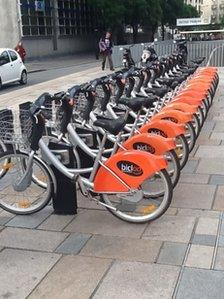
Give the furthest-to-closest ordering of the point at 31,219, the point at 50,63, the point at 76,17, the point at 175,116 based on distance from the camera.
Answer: the point at 76,17 < the point at 50,63 < the point at 175,116 < the point at 31,219

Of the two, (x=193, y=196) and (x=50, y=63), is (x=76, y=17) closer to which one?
(x=50, y=63)

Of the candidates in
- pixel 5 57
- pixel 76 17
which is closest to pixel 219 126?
pixel 5 57

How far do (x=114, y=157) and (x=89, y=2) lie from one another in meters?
35.4

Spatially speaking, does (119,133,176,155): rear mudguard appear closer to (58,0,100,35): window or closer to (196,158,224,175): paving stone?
(196,158,224,175): paving stone

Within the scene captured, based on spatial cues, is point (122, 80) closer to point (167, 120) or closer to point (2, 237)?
point (167, 120)

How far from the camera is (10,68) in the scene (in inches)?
650

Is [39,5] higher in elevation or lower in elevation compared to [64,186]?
higher

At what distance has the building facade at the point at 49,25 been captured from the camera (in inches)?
1145

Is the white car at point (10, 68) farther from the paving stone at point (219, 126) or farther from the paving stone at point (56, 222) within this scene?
the paving stone at point (56, 222)

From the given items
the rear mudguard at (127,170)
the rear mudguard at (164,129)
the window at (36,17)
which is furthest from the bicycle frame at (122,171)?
the window at (36,17)

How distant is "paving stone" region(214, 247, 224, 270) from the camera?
3.26 meters

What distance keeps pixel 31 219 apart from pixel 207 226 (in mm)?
1503

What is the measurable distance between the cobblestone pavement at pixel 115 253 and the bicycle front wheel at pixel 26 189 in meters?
0.10

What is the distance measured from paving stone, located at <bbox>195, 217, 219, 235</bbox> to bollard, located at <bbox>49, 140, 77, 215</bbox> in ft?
3.60
